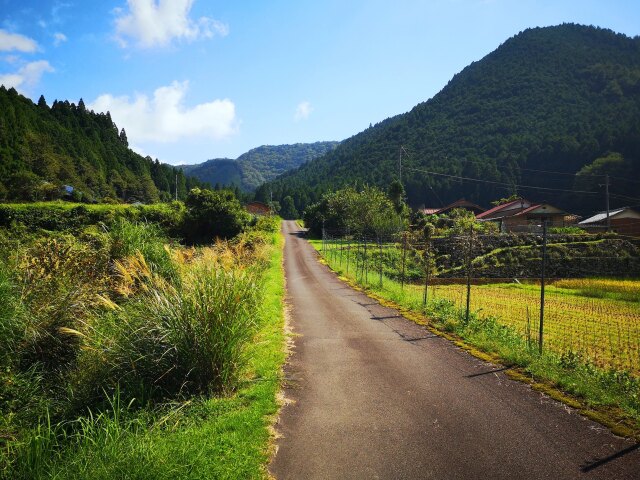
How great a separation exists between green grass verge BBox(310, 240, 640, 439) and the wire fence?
394 mm

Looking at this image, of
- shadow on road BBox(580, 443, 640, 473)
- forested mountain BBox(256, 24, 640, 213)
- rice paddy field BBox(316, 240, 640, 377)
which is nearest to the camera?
shadow on road BBox(580, 443, 640, 473)

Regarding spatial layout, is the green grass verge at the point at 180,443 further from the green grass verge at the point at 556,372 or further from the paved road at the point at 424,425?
the green grass verge at the point at 556,372

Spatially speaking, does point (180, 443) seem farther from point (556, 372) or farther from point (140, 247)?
point (556, 372)

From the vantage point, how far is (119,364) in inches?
212

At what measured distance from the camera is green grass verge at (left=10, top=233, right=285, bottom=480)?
352cm

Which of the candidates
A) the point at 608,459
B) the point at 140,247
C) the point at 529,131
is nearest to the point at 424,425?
the point at 608,459

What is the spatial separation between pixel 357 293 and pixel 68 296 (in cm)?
1127

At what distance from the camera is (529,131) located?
282ft

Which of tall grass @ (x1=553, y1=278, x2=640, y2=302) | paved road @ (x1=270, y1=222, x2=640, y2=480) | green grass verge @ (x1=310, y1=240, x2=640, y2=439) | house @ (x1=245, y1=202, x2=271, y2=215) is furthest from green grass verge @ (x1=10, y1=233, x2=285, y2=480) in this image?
house @ (x1=245, y1=202, x2=271, y2=215)

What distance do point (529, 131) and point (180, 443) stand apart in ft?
326

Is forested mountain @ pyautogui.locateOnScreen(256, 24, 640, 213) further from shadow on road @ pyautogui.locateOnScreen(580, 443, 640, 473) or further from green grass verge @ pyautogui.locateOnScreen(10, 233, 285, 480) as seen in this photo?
green grass verge @ pyautogui.locateOnScreen(10, 233, 285, 480)

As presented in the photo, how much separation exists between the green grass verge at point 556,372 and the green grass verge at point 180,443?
4.23 meters

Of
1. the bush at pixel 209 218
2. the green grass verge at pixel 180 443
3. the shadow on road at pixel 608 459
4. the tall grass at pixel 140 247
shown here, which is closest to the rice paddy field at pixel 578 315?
the shadow on road at pixel 608 459

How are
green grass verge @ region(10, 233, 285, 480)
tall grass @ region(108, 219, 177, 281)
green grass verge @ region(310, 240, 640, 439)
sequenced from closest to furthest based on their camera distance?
green grass verge @ region(10, 233, 285, 480)
green grass verge @ region(310, 240, 640, 439)
tall grass @ region(108, 219, 177, 281)
